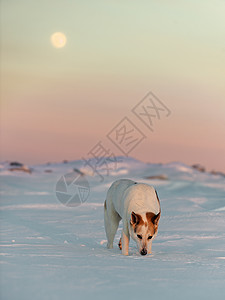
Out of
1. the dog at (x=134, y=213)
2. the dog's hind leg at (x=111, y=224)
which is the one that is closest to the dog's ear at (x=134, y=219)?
the dog at (x=134, y=213)

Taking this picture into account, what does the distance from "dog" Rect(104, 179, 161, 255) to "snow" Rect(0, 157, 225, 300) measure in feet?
0.76

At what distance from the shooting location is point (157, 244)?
8.62 metres

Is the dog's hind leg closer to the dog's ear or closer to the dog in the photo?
the dog

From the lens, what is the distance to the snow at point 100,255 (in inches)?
186

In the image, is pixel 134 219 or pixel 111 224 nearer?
pixel 134 219

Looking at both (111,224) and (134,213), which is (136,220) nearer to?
(134,213)

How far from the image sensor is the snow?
15.5 ft

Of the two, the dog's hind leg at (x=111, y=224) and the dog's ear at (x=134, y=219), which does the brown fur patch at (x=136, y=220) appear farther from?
the dog's hind leg at (x=111, y=224)

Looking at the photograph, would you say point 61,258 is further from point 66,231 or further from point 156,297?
point 66,231

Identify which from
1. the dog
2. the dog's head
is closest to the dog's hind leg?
the dog

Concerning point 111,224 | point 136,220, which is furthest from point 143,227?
point 111,224

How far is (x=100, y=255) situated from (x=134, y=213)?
2.39 feet

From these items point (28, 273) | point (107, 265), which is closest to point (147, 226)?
point (107, 265)

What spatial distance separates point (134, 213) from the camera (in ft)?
22.2
